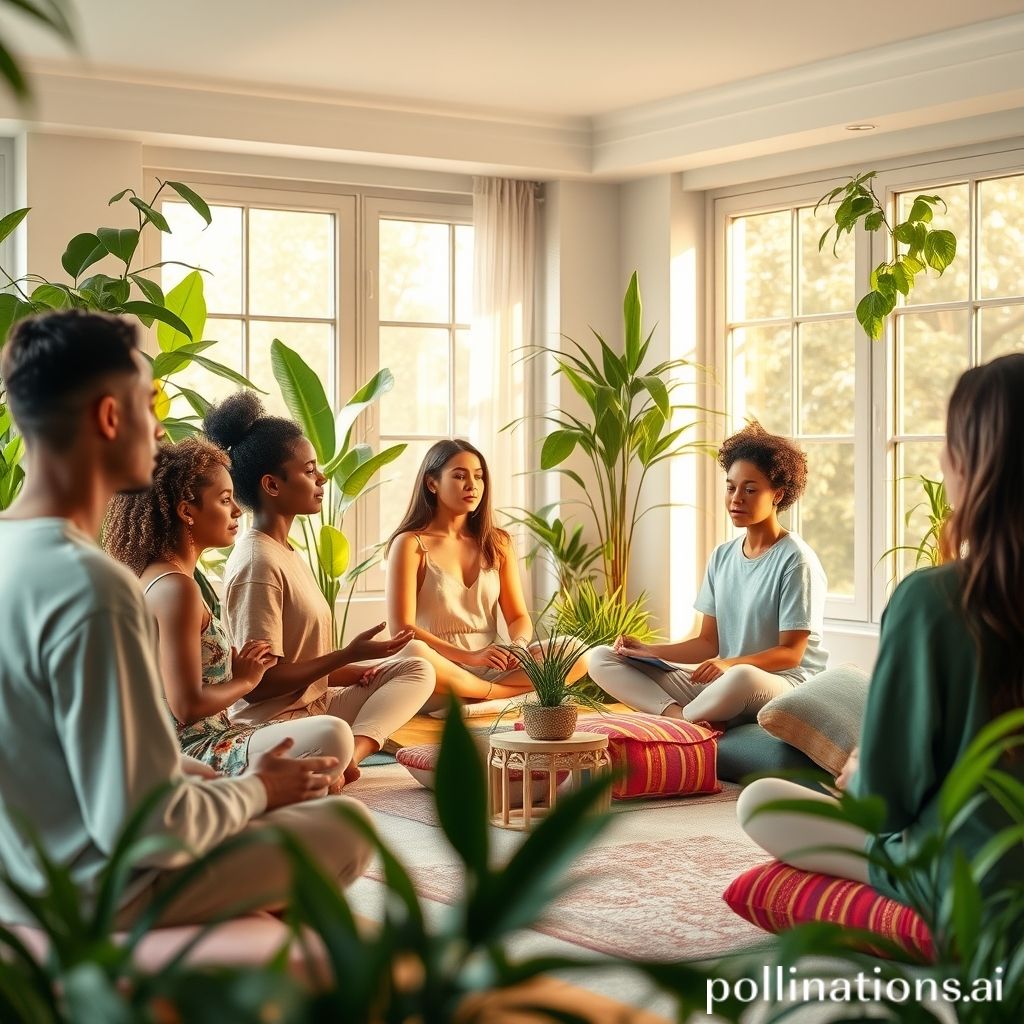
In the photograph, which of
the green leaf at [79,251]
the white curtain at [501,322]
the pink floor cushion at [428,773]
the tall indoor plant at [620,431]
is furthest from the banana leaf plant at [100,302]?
the white curtain at [501,322]

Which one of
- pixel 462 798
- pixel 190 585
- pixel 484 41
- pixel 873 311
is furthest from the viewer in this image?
pixel 873 311

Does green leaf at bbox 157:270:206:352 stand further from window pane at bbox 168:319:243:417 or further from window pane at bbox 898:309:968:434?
window pane at bbox 898:309:968:434

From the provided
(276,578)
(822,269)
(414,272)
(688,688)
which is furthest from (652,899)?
(414,272)

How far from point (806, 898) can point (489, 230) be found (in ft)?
16.5

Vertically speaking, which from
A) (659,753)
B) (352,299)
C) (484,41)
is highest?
(484,41)

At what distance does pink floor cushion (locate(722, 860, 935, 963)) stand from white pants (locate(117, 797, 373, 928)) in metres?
0.93

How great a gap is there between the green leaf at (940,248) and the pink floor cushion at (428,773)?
2648 millimetres

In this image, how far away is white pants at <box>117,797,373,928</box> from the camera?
2143mm

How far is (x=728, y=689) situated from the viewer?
512cm

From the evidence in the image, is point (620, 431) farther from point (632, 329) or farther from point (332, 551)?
point (332, 551)

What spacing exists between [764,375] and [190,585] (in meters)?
4.58

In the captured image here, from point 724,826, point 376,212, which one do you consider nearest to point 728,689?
point 724,826

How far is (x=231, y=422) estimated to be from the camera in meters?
4.66

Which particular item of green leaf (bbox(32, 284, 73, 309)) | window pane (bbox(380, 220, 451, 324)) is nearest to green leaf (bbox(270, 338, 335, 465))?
window pane (bbox(380, 220, 451, 324))
